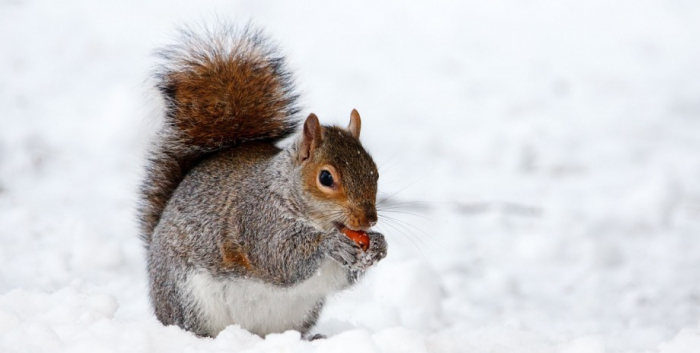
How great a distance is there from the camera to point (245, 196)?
235cm

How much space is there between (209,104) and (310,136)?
43 centimetres

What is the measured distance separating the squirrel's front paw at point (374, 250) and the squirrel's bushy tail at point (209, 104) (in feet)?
1.88

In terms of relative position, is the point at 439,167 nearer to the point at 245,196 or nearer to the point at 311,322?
the point at 311,322

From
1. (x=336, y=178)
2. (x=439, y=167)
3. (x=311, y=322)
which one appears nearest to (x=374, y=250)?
(x=336, y=178)

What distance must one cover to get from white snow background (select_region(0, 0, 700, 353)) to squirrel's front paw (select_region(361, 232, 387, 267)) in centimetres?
19

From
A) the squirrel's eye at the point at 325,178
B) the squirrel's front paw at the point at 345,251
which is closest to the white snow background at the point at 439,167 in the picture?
the squirrel's front paw at the point at 345,251

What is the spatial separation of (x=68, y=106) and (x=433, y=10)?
224cm

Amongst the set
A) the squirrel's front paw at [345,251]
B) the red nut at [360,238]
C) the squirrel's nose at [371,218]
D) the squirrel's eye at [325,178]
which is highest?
the squirrel's eye at [325,178]

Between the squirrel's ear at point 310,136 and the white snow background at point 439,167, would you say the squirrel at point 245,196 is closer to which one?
the squirrel's ear at point 310,136

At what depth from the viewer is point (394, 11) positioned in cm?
550

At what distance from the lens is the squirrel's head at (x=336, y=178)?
2.09 m

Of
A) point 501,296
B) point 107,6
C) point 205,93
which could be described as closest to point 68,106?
point 107,6

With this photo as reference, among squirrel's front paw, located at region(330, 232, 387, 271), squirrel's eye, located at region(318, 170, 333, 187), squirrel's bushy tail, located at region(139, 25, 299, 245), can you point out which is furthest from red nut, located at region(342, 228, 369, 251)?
squirrel's bushy tail, located at region(139, 25, 299, 245)

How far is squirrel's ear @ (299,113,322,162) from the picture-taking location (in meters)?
2.20
